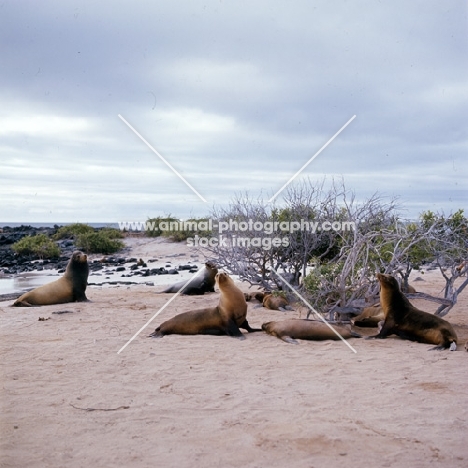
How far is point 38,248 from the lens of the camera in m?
23.7

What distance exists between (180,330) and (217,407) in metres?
3.21

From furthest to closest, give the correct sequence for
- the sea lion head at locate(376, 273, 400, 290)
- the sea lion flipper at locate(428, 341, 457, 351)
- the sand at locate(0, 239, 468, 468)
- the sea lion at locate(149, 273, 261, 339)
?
the sea lion at locate(149, 273, 261, 339)
the sea lion head at locate(376, 273, 400, 290)
the sea lion flipper at locate(428, 341, 457, 351)
the sand at locate(0, 239, 468, 468)

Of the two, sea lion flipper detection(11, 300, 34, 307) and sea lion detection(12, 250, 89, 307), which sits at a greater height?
sea lion detection(12, 250, 89, 307)

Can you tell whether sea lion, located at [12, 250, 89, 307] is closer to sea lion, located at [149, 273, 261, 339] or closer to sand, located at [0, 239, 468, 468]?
sand, located at [0, 239, 468, 468]

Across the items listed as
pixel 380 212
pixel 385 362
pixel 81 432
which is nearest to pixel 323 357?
pixel 385 362

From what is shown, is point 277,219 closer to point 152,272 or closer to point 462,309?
point 462,309

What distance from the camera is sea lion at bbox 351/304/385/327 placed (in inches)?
311

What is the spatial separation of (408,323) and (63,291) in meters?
6.61

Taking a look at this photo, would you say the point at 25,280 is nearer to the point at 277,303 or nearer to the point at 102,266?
the point at 102,266

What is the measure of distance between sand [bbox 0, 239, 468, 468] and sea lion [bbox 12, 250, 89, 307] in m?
3.06

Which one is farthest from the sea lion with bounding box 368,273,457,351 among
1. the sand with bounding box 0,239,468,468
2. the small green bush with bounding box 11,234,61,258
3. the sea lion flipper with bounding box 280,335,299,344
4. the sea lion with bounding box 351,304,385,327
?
the small green bush with bounding box 11,234,61,258

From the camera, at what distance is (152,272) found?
16750 millimetres

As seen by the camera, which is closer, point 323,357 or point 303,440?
point 303,440

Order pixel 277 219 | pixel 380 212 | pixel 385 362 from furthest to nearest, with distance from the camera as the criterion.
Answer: pixel 277 219 → pixel 380 212 → pixel 385 362
